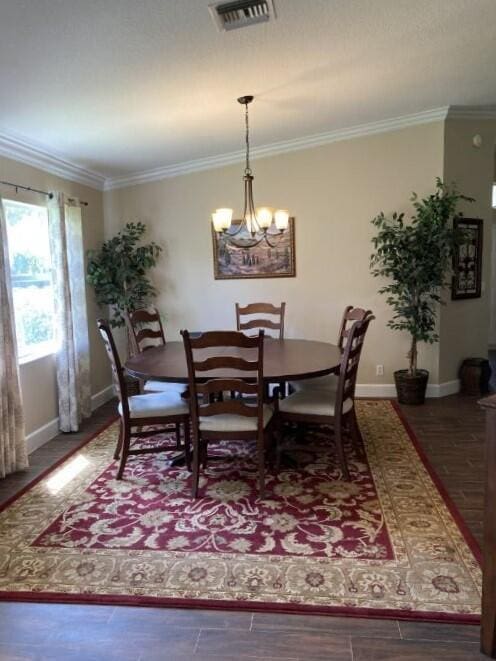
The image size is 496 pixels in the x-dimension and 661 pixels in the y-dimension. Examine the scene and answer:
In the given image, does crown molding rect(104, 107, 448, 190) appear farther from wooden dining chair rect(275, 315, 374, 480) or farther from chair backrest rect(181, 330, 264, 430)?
chair backrest rect(181, 330, 264, 430)

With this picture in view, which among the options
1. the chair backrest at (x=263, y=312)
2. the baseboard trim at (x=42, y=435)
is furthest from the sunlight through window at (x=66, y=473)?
the chair backrest at (x=263, y=312)

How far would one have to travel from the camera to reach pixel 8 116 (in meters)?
3.17

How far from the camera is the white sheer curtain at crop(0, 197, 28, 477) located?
334cm

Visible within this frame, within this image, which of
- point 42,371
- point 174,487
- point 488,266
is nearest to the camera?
point 174,487

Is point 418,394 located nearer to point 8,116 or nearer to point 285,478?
point 285,478

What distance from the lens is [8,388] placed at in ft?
11.2

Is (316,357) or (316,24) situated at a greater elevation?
(316,24)

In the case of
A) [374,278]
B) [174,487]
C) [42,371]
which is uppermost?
[374,278]

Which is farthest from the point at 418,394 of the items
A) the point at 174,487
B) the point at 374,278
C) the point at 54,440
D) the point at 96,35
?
the point at 96,35

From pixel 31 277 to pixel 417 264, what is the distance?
3392mm

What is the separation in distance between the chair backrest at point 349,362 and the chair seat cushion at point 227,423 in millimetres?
530

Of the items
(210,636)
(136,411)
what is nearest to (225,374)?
(136,411)

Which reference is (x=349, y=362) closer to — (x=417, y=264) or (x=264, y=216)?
(x=264, y=216)

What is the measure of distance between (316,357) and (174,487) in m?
1.28
